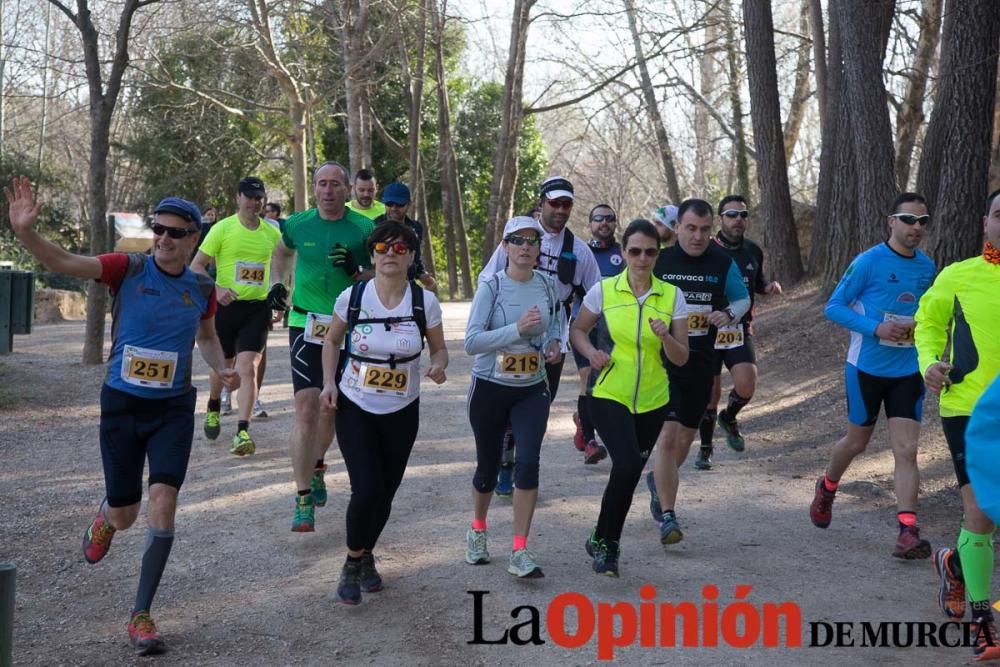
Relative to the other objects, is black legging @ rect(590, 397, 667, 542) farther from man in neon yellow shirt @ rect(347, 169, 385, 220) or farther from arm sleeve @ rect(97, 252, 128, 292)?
man in neon yellow shirt @ rect(347, 169, 385, 220)

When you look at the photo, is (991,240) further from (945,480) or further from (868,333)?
(945,480)

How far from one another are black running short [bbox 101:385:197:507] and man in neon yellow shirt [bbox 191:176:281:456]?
449 cm

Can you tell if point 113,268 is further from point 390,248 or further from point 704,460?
point 704,460

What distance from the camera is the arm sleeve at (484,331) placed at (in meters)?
6.82

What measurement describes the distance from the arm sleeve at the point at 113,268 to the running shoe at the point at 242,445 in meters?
4.64

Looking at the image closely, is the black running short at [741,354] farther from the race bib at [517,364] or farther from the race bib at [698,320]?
the race bib at [517,364]

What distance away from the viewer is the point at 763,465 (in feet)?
35.7

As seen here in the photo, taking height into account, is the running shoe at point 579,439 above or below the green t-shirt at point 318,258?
below

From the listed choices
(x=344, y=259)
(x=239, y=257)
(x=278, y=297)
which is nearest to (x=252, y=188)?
(x=239, y=257)

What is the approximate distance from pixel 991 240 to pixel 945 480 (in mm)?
4236

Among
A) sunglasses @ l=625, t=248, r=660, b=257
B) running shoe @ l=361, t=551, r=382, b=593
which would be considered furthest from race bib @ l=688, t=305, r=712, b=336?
running shoe @ l=361, t=551, r=382, b=593

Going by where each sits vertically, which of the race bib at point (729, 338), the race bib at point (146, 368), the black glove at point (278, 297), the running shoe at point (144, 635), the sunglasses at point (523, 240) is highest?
the sunglasses at point (523, 240)

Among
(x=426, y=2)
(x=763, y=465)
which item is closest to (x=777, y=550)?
(x=763, y=465)

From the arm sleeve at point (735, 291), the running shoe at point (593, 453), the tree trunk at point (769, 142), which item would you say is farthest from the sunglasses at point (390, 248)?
the tree trunk at point (769, 142)
